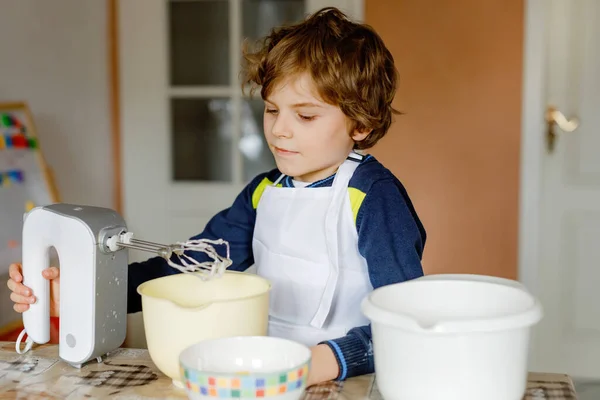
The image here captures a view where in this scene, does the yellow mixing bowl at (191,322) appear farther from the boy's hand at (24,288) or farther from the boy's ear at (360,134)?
the boy's ear at (360,134)

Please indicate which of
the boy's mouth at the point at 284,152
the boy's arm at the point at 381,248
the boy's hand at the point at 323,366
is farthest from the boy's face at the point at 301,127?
the boy's hand at the point at 323,366

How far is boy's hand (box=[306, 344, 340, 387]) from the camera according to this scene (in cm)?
105

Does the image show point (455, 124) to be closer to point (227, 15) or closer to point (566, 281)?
point (566, 281)

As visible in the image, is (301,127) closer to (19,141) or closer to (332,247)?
(332,247)

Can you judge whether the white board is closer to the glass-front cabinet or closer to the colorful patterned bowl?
the glass-front cabinet

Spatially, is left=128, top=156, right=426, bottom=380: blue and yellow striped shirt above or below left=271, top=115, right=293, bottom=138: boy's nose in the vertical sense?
below

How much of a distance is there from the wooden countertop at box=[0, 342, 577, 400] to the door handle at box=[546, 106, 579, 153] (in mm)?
2009

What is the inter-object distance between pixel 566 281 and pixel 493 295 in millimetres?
2198

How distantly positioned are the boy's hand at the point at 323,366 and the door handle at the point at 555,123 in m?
2.14

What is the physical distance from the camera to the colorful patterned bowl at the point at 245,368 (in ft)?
2.74

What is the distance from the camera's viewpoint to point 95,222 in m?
1.13

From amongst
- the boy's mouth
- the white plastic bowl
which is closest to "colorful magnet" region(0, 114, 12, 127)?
the boy's mouth

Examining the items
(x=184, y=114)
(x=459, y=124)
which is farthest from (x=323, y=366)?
(x=184, y=114)

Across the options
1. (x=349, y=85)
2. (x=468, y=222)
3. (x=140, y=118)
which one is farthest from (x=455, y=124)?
(x=349, y=85)
